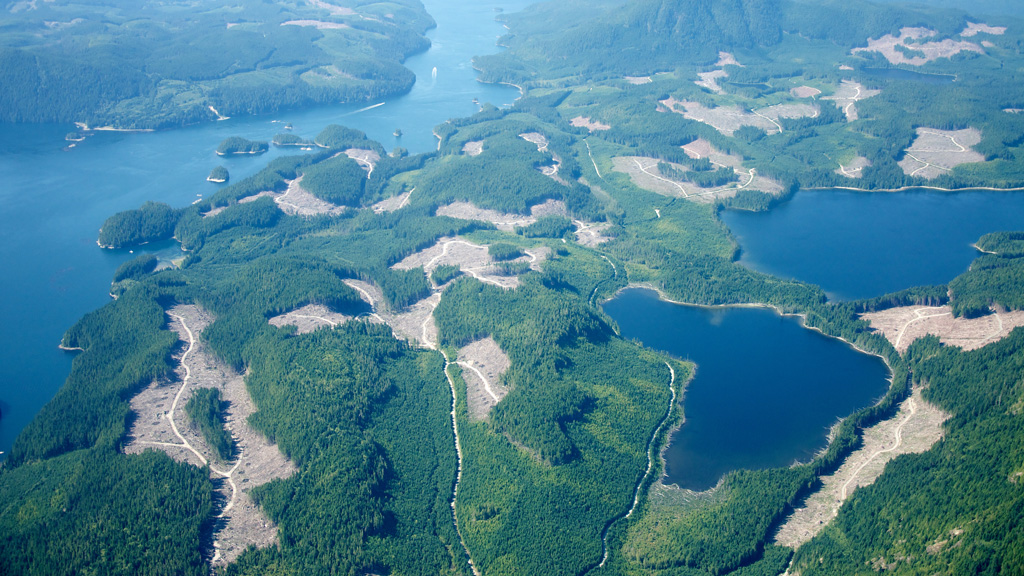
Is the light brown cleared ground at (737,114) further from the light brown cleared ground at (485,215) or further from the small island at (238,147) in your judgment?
the small island at (238,147)

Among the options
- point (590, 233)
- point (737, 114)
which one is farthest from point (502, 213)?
point (737, 114)

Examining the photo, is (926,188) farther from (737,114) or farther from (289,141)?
(289,141)

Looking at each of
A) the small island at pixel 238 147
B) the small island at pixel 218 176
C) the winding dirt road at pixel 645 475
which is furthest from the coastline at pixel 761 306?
the small island at pixel 238 147

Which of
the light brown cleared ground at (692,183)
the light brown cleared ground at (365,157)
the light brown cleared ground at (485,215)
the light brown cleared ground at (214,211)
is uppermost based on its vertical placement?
the light brown cleared ground at (214,211)

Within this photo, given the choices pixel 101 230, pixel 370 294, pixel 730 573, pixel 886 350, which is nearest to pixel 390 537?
pixel 730 573

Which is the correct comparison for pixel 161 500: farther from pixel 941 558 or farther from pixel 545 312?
pixel 941 558

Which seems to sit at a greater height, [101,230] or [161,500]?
[161,500]
